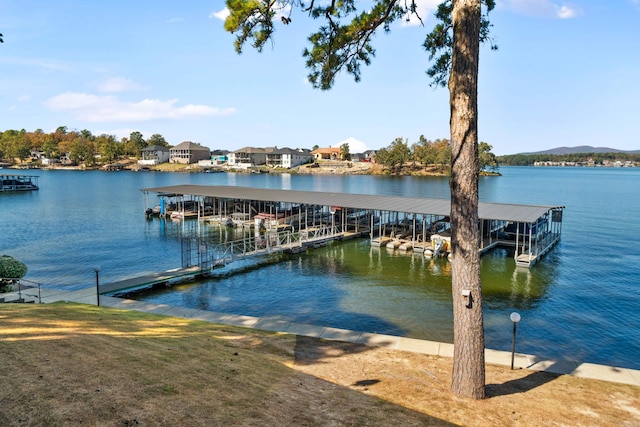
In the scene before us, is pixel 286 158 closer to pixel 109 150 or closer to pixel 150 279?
pixel 109 150

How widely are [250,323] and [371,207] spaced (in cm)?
2263

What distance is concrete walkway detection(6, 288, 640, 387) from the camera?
438 inches

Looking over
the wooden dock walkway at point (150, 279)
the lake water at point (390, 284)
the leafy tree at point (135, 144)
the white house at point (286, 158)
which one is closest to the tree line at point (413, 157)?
the white house at point (286, 158)

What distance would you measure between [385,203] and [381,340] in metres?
25.9

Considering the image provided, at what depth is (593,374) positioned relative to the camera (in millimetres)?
11000

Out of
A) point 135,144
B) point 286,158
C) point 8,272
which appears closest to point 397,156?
point 286,158

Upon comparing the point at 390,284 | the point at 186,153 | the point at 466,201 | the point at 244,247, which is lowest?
the point at 390,284

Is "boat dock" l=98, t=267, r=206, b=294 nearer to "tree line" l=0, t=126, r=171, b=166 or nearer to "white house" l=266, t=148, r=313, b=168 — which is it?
"white house" l=266, t=148, r=313, b=168

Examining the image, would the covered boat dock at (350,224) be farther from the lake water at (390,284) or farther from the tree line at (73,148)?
the tree line at (73,148)

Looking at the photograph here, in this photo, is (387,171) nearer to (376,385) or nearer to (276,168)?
(276,168)

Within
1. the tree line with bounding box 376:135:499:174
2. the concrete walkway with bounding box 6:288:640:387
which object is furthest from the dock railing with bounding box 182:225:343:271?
the tree line with bounding box 376:135:499:174

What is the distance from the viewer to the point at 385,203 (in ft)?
125

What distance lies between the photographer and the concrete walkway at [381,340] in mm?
11133

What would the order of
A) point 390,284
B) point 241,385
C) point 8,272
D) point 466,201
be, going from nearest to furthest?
point 241,385, point 466,201, point 8,272, point 390,284
